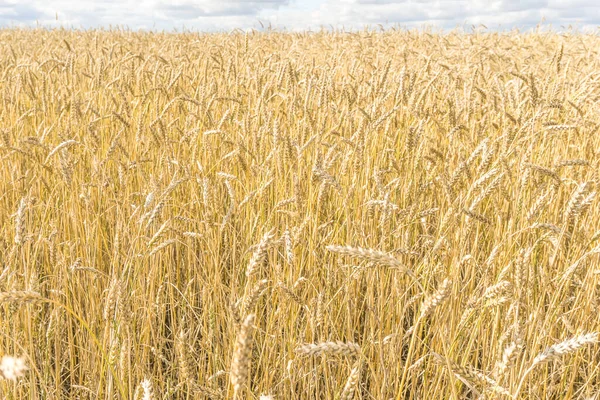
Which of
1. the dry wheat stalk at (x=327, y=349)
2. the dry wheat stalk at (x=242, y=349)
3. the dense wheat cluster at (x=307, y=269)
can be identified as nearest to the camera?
the dry wheat stalk at (x=242, y=349)

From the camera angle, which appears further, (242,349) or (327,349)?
(327,349)

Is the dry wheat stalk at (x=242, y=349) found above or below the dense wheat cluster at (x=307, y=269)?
above

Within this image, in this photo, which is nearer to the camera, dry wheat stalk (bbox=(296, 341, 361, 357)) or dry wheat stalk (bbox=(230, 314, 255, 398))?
dry wheat stalk (bbox=(230, 314, 255, 398))

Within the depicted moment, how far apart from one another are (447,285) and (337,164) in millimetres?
1858

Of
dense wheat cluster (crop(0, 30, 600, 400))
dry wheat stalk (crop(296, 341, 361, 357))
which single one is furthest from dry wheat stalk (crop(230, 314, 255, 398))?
dry wheat stalk (crop(296, 341, 361, 357))

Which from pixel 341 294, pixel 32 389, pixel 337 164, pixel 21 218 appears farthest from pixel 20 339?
pixel 337 164

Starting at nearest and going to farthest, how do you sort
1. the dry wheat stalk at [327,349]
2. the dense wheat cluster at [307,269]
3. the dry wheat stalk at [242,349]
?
the dry wheat stalk at [242,349]
the dry wheat stalk at [327,349]
the dense wheat cluster at [307,269]

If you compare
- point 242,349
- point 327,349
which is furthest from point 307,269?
point 242,349

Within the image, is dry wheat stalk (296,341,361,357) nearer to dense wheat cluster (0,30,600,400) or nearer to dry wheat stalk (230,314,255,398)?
dense wheat cluster (0,30,600,400)

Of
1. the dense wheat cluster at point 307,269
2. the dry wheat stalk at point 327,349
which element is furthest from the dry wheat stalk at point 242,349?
the dry wheat stalk at point 327,349

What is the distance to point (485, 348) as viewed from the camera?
5.44 ft

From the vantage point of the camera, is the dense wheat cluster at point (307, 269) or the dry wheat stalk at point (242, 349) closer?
the dry wheat stalk at point (242, 349)

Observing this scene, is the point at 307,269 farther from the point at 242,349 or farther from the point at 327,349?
the point at 242,349

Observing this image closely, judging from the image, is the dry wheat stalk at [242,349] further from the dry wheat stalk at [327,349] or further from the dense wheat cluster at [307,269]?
the dry wheat stalk at [327,349]
